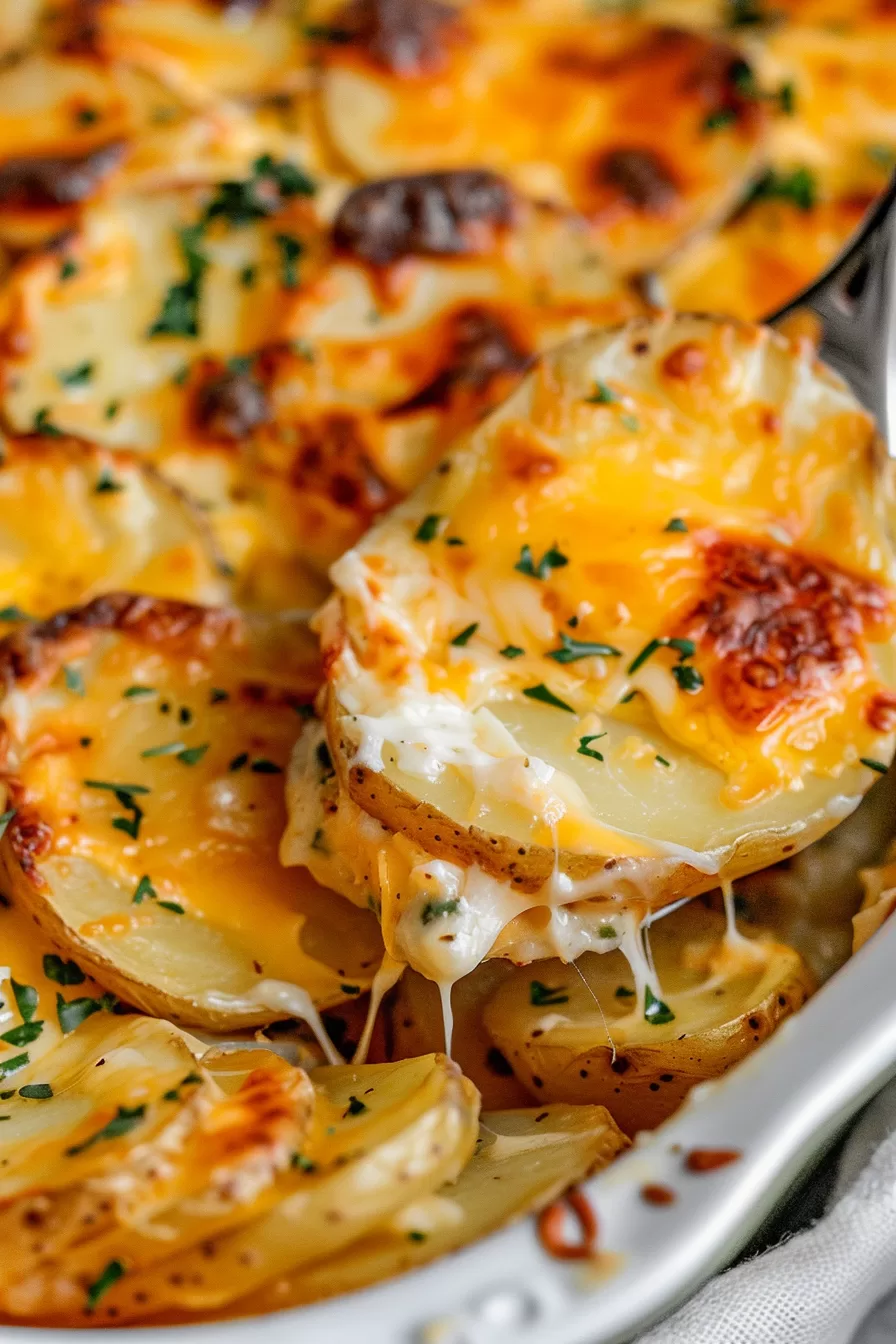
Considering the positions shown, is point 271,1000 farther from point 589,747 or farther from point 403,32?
point 403,32

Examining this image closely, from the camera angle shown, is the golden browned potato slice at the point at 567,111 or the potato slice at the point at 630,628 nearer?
the potato slice at the point at 630,628

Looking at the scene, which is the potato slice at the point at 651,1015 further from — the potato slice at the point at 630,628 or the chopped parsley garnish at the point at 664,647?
the chopped parsley garnish at the point at 664,647

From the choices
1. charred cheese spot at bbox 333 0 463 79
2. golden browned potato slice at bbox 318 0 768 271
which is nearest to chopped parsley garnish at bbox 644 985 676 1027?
golden browned potato slice at bbox 318 0 768 271

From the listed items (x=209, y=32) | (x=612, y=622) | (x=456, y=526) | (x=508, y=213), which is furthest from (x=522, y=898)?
(x=209, y=32)

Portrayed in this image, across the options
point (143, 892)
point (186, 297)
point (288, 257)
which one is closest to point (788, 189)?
point (288, 257)

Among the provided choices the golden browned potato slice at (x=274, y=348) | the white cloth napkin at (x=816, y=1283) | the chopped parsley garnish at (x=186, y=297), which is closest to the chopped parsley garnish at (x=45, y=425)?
the golden browned potato slice at (x=274, y=348)

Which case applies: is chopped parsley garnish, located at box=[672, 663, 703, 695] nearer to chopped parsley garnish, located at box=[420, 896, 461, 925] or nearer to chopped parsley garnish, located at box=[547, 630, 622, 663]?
chopped parsley garnish, located at box=[547, 630, 622, 663]

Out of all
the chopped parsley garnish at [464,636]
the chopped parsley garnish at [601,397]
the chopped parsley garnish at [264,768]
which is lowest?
the chopped parsley garnish at [264,768]
